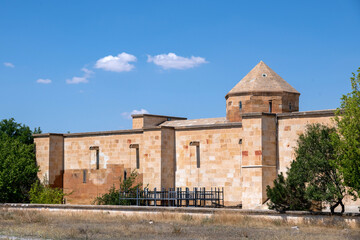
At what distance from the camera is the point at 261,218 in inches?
917

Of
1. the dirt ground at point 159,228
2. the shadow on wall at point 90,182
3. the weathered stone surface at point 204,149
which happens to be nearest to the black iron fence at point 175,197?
the weathered stone surface at point 204,149

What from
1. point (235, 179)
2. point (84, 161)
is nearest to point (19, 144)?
point (84, 161)

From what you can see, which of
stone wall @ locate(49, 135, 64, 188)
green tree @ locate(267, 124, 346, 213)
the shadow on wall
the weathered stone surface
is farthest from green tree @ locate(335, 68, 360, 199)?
stone wall @ locate(49, 135, 64, 188)

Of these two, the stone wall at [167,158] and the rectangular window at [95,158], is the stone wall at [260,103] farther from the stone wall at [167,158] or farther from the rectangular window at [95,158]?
the rectangular window at [95,158]

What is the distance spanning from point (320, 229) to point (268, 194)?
362 cm

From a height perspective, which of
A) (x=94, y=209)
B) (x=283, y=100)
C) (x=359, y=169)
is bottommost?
(x=94, y=209)

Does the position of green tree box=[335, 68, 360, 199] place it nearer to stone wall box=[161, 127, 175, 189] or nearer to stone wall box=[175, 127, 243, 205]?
stone wall box=[175, 127, 243, 205]

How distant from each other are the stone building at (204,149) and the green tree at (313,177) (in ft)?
7.69

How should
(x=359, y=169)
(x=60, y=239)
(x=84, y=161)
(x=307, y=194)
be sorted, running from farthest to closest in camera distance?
1. (x=84, y=161)
2. (x=307, y=194)
3. (x=359, y=169)
4. (x=60, y=239)

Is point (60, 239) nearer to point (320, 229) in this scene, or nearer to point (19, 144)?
point (320, 229)

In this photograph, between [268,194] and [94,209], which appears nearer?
[268,194]

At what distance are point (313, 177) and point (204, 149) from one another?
8504 mm

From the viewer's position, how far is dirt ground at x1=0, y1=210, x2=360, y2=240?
18.0 metres

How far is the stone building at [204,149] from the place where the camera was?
2594 centimetres
